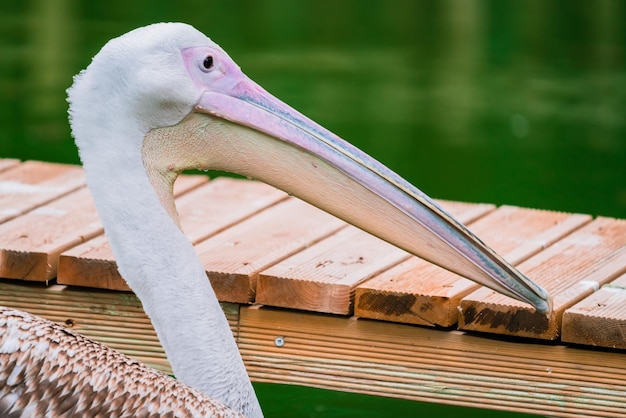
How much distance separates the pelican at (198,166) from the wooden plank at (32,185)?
65.4 inches

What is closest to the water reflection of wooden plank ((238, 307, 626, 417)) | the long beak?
wooden plank ((238, 307, 626, 417))

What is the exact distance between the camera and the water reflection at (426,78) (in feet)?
28.2

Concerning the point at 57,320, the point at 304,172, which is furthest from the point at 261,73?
the point at 304,172

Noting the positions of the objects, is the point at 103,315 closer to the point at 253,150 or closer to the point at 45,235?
the point at 45,235

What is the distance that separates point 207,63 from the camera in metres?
3.11

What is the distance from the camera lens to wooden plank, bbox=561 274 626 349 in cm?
362

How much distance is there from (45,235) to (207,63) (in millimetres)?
1497

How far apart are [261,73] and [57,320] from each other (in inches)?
282

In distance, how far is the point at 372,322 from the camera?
3.92 m

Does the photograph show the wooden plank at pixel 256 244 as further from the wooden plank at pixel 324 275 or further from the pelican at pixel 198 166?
the pelican at pixel 198 166

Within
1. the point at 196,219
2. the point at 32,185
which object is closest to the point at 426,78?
the point at 32,185

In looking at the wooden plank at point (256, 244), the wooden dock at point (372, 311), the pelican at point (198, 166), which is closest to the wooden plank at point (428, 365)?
the wooden dock at point (372, 311)

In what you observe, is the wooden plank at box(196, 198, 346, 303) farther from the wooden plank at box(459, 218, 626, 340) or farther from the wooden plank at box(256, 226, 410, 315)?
the wooden plank at box(459, 218, 626, 340)

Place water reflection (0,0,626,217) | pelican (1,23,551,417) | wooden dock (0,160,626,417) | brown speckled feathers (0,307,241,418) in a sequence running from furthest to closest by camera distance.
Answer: water reflection (0,0,626,217), wooden dock (0,160,626,417), pelican (1,23,551,417), brown speckled feathers (0,307,241,418)
